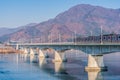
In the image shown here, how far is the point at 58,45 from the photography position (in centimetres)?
12081

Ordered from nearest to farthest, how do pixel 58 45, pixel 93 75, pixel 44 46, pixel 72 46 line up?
pixel 93 75, pixel 72 46, pixel 58 45, pixel 44 46

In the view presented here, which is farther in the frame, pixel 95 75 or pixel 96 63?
pixel 96 63

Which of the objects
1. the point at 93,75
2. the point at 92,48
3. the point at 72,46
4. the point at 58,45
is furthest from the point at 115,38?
the point at 58,45

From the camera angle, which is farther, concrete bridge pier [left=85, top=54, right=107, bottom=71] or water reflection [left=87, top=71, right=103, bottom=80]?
concrete bridge pier [left=85, top=54, right=107, bottom=71]

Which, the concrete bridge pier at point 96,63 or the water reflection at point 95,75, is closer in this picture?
the water reflection at point 95,75

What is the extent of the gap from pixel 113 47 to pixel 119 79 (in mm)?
7268

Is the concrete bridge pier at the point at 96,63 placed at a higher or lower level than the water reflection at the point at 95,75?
higher

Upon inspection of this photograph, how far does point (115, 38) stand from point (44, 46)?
70.1 metres

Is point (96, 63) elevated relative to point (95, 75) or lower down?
elevated

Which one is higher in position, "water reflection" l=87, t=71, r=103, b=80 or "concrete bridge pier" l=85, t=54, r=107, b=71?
"concrete bridge pier" l=85, t=54, r=107, b=71

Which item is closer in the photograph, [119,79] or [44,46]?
[119,79]

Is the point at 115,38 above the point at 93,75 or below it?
above

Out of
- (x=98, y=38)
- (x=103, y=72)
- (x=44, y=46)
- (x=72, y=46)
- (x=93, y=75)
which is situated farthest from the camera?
(x=44, y=46)

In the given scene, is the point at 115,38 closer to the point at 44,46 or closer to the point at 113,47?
the point at 113,47
